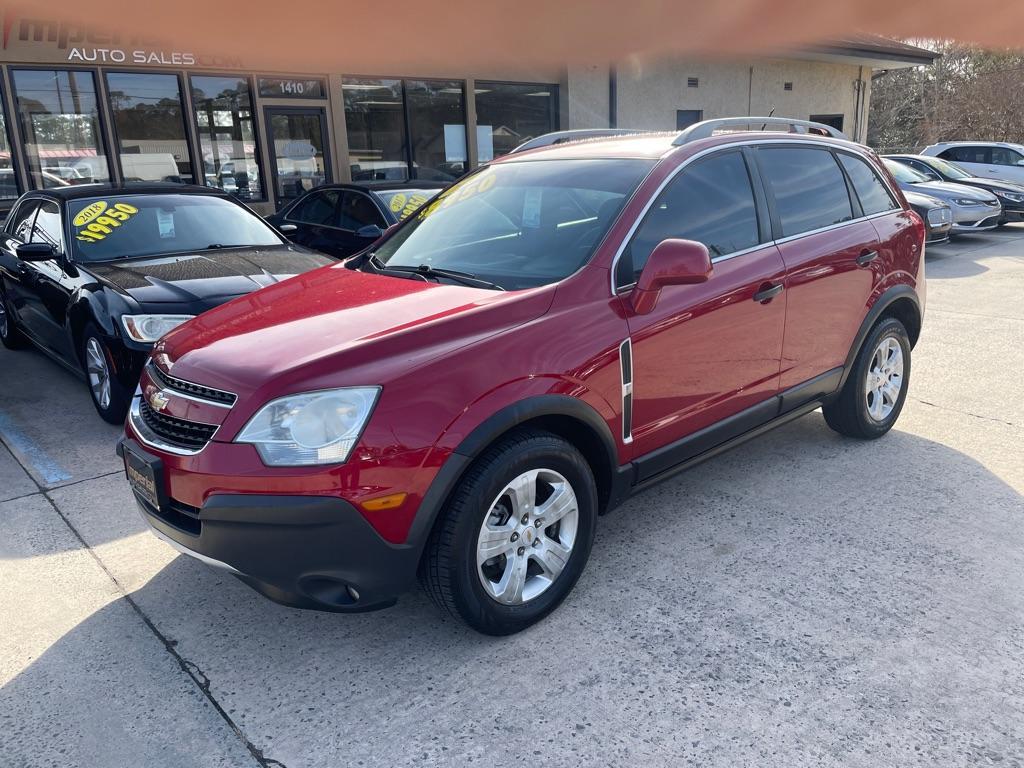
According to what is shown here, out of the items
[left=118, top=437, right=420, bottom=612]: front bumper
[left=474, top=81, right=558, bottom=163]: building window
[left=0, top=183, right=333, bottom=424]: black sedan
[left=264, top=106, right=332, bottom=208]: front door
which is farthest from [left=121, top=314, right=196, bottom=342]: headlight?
[left=474, top=81, right=558, bottom=163]: building window

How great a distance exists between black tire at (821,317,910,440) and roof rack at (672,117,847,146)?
1.16 metres

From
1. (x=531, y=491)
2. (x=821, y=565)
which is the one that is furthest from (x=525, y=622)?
(x=821, y=565)

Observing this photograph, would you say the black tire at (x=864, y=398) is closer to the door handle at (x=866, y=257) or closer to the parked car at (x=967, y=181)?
the door handle at (x=866, y=257)

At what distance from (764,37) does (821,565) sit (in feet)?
55.1

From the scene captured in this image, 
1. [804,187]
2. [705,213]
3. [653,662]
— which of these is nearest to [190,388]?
[653,662]

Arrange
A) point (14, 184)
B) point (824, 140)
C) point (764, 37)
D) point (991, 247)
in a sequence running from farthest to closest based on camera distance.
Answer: point (764, 37)
point (991, 247)
point (14, 184)
point (824, 140)

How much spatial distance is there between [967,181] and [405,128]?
35.9 feet

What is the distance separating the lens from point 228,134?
40.1 ft

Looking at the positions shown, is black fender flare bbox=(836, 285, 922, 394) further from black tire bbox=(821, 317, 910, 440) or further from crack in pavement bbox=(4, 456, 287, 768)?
crack in pavement bbox=(4, 456, 287, 768)

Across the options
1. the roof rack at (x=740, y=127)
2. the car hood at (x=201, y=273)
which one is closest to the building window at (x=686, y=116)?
the car hood at (x=201, y=273)

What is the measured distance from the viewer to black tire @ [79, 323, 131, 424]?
16.0 ft

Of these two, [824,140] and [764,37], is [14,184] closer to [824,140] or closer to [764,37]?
[824,140]

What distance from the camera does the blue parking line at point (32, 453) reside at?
4.47 meters

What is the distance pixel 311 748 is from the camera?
2420 mm
